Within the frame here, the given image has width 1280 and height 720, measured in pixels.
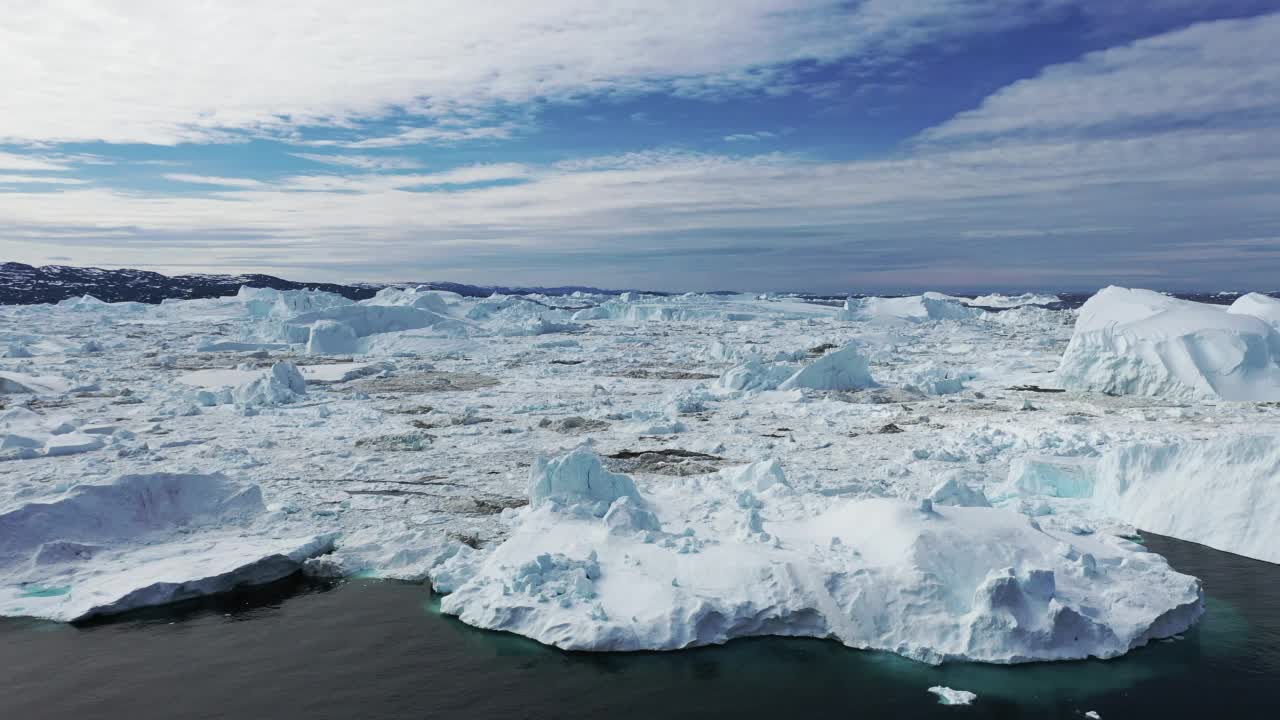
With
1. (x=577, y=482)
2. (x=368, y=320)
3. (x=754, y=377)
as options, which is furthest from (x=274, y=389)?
(x=368, y=320)

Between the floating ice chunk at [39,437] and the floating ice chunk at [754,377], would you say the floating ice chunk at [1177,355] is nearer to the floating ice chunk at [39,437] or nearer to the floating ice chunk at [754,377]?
Result: the floating ice chunk at [754,377]

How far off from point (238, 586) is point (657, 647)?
4776 mm

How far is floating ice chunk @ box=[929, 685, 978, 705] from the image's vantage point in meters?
6.40

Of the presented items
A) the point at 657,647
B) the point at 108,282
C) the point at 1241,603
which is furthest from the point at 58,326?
the point at 108,282

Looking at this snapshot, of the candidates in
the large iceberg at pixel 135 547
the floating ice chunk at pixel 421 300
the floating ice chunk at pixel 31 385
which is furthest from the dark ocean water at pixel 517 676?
the floating ice chunk at pixel 421 300

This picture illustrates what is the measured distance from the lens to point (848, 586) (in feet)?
25.5

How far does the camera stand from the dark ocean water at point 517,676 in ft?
21.0

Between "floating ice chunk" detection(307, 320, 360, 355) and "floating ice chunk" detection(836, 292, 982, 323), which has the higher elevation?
"floating ice chunk" detection(836, 292, 982, 323)

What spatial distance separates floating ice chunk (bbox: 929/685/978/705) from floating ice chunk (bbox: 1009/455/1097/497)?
574 cm

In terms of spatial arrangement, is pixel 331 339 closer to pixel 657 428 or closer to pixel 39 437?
pixel 39 437

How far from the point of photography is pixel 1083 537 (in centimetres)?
Answer: 921

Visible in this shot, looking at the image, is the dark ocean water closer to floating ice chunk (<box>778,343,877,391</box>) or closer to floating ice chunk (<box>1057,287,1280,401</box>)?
floating ice chunk (<box>1057,287,1280,401</box>)

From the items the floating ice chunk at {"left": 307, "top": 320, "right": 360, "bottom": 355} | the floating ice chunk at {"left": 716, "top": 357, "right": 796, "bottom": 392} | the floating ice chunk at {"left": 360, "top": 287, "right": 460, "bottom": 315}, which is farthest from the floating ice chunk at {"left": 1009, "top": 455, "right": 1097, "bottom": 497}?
the floating ice chunk at {"left": 360, "top": 287, "right": 460, "bottom": 315}

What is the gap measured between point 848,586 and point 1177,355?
623 inches
